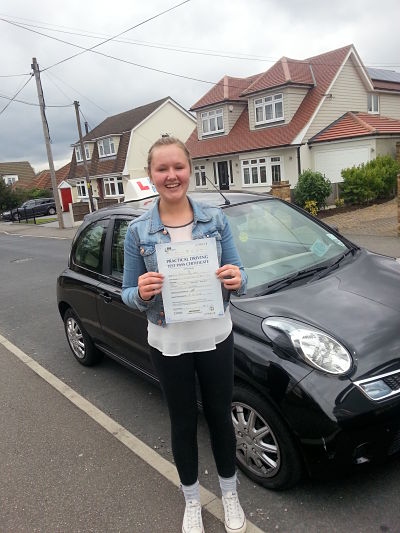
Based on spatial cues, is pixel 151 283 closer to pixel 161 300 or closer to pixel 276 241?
pixel 161 300

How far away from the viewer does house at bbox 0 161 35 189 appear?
223 feet

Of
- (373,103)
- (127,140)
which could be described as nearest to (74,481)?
(373,103)

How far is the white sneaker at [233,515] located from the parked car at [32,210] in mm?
35930

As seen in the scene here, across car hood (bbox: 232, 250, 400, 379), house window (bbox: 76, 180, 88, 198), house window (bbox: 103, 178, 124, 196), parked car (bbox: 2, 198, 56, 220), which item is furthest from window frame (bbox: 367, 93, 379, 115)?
car hood (bbox: 232, 250, 400, 379)

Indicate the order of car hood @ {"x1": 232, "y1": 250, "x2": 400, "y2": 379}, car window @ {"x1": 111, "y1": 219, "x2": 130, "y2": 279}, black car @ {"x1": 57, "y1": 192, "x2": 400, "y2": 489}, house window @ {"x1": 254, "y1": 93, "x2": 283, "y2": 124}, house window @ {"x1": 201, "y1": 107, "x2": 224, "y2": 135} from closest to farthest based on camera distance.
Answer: black car @ {"x1": 57, "y1": 192, "x2": 400, "y2": 489}
car hood @ {"x1": 232, "y1": 250, "x2": 400, "y2": 379}
car window @ {"x1": 111, "y1": 219, "x2": 130, "y2": 279}
house window @ {"x1": 254, "y1": 93, "x2": 283, "y2": 124}
house window @ {"x1": 201, "y1": 107, "x2": 224, "y2": 135}

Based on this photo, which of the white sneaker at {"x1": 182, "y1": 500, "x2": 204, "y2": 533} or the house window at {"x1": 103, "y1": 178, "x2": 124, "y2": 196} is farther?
the house window at {"x1": 103, "y1": 178, "x2": 124, "y2": 196}

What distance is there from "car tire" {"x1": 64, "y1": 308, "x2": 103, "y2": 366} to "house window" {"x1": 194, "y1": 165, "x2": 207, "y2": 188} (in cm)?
2548

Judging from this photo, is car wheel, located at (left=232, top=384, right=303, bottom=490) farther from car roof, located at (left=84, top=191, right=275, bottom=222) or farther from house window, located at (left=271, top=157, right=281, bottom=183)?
house window, located at (left=271, top=157, right=281, bottom=183)

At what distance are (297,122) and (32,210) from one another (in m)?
22.9

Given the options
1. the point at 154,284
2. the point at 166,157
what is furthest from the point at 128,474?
the point at 166,157

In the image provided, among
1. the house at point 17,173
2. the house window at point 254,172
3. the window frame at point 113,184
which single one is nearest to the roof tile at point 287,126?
the house window at point 254,172

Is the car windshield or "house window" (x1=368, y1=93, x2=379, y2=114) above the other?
"house window" (x1=368, y1=93, x2=379, y2=114)

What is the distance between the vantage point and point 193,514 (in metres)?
2.34

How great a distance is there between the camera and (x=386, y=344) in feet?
7.95
